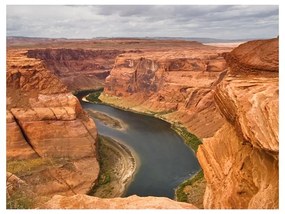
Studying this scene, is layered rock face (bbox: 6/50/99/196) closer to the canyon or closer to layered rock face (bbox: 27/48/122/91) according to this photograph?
the canyon

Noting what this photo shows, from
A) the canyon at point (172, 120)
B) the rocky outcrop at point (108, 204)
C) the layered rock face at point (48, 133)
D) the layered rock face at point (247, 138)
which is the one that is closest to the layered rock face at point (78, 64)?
the canyon at point (172, 120)

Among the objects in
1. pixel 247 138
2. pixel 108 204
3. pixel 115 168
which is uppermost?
pixel 247 138

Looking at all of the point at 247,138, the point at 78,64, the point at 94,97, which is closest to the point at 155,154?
the point at 247,138

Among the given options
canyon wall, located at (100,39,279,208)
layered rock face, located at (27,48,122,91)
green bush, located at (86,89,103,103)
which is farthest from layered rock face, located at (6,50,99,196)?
layered rock face, located at (27,48,122,91)

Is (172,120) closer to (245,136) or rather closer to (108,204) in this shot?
(245,136)
